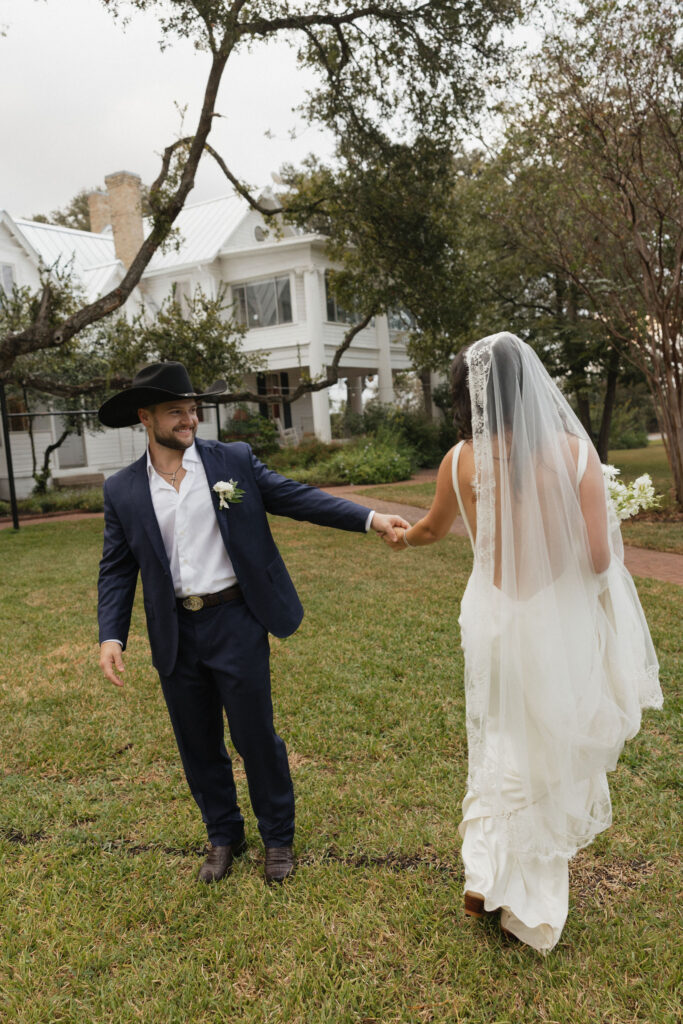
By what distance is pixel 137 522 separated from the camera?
328 cm

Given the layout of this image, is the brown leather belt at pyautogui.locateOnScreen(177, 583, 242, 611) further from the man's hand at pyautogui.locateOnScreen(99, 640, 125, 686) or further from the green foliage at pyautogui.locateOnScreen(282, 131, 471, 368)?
the green foliage at pyautogui.locateOnScreen(282, 131, 471, 368)

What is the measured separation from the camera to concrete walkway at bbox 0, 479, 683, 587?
9289 mm

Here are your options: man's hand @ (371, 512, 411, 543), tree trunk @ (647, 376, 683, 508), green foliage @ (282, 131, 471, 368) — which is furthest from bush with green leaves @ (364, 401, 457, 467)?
man's hand @ (371, 512, 411, 543)

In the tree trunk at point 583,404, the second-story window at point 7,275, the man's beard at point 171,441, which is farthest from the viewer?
the second-story window at point 7,275

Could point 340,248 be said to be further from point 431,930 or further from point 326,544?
point 431,930

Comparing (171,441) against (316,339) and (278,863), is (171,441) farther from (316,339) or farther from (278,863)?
(316,339)

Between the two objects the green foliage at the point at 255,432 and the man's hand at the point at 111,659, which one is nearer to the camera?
the man's hand at the point at 111,659

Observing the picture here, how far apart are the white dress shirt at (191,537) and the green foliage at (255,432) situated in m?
22.0

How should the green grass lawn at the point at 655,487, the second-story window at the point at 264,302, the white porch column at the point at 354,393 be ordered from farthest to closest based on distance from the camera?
the white porch column at the point at 354,393
the second-story window at the point at 264,302
the green grass lawn at the point at 655,487

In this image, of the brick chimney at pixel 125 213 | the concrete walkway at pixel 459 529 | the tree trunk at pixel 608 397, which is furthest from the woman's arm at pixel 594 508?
the brick chimney at pixel 125 213

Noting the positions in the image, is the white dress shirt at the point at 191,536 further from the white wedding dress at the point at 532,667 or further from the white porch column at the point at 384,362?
the white porch column at the point at 384,362

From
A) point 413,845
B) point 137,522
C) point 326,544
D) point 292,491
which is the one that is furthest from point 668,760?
point 326,544

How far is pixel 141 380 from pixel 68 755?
2920 millimetres

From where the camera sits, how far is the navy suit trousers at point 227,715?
3.29m
